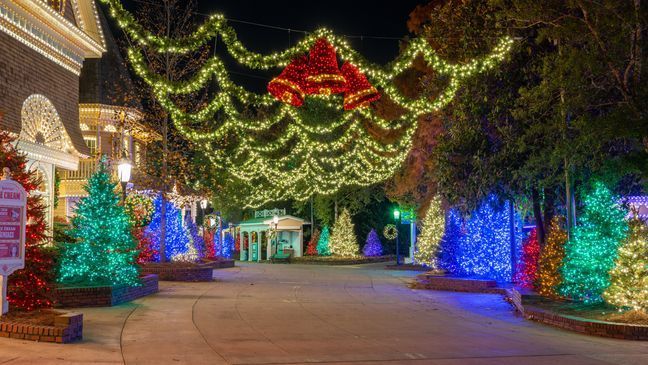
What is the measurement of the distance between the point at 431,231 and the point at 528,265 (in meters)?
8.32

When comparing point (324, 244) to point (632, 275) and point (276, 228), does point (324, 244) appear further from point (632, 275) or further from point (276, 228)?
point (632, 275)

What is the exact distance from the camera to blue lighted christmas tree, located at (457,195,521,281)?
24.7 m

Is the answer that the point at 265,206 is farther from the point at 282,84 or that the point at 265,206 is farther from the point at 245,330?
the point at 245,330

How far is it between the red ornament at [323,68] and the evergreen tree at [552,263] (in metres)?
7.22

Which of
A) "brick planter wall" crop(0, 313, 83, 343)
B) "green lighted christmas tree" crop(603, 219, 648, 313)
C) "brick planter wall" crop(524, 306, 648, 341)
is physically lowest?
"brick planter wall" crop(524, 306, 648, 341)

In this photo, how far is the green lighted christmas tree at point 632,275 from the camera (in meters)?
14.4

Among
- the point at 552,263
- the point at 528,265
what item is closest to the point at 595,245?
the point at 552,263

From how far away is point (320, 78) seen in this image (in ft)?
60.8

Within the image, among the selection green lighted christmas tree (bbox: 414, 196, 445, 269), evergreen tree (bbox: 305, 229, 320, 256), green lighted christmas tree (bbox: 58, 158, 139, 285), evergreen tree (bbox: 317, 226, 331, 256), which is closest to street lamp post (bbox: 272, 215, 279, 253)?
evergreen tree (bbox: 305, 229, 320, 256)

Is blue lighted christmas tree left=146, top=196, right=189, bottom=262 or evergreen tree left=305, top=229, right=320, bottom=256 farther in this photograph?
evergreen tree left=305, top=229, right=320, bottom=256

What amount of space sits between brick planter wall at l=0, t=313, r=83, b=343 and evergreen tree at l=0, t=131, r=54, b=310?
934mm

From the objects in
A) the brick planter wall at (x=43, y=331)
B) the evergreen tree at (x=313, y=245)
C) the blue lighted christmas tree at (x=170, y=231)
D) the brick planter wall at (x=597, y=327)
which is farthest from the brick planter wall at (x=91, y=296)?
the evergreen tree at (x=313, y=245)

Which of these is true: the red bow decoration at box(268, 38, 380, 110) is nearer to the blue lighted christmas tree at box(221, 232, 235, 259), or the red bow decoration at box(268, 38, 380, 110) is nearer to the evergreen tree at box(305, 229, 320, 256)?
the evergreen tree at box(305, 229, 320, 256)

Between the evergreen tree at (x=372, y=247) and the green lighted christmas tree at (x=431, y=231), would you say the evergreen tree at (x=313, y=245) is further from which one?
the green lighted christmas tree at (x=431, y=231)
